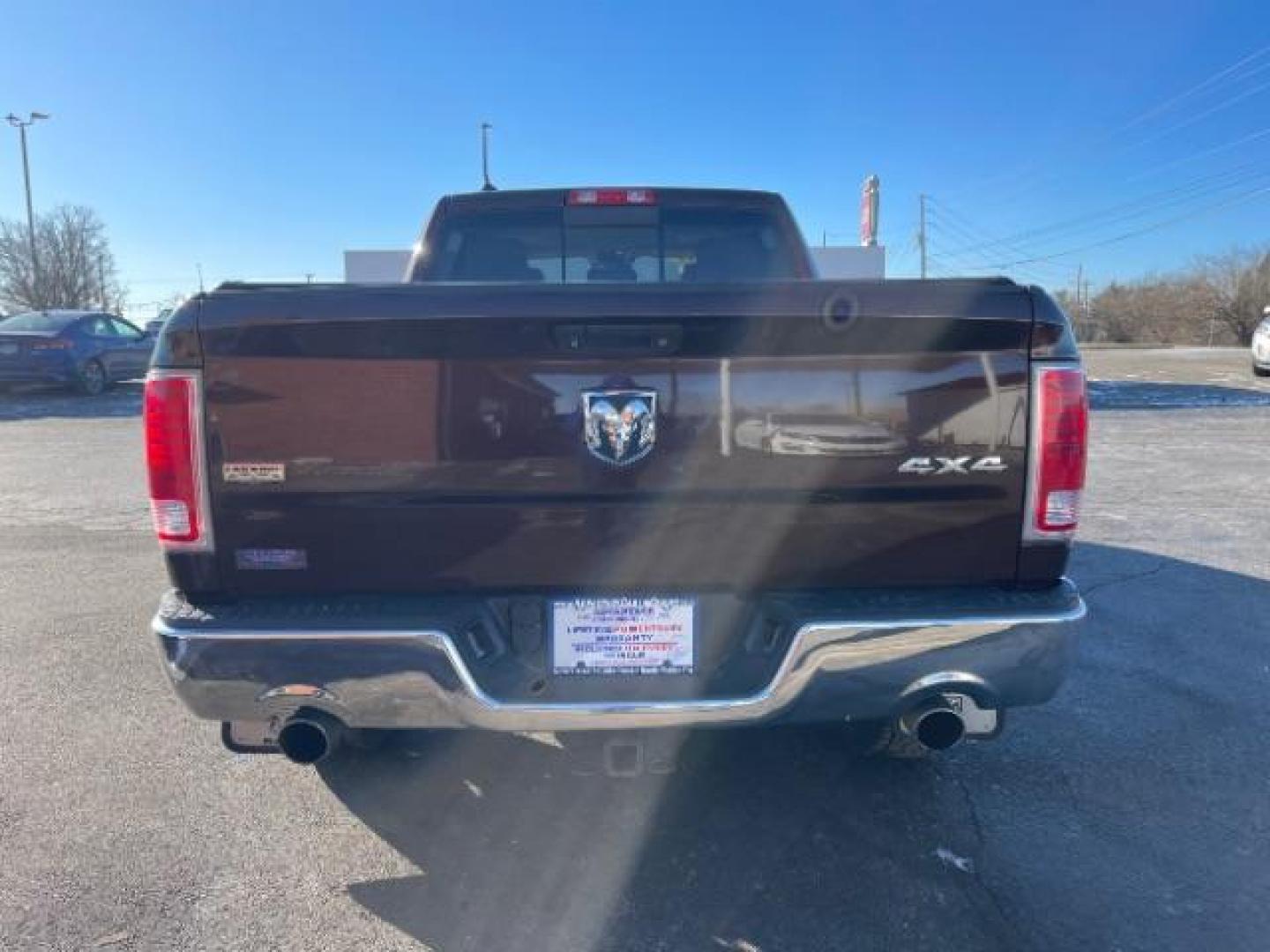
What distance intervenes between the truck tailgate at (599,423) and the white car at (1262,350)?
69.1 ft

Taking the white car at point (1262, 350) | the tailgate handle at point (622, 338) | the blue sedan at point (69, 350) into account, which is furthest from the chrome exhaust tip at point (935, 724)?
the white car at point (1262, 350)

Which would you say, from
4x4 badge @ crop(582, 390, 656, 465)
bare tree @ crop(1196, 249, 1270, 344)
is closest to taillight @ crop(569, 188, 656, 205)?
4x4 badge @ crop(582, 390, 656, 465)

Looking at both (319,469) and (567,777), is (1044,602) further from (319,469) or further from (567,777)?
(319,469)

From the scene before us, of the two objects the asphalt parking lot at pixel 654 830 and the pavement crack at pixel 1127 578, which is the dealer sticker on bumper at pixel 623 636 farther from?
the pavement crack at pixel 1127 578

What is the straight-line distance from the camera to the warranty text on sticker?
208 cm

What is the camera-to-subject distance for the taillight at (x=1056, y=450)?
2.10 meters

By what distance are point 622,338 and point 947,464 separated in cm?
89

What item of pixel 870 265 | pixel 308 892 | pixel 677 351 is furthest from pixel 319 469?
pixel 870 265

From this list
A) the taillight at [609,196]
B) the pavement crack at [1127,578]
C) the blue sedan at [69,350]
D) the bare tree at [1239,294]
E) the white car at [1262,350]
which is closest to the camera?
the taillight at [609,196]

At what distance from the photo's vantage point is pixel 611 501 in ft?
6.95

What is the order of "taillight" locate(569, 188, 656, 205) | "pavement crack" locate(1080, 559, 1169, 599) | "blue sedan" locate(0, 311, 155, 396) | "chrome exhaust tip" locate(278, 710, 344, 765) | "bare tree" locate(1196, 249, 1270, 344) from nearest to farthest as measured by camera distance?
"chrome exhaust tip" locate(278, 710, 344, 765)
"taillight" locate(569, 188, 656, 205)
"pavement crack" locate(1080, 559, 1169, 599)
"blue sedan" locate(0, 311, 155, 396)
"bare tree" locate(1196, 249, 1270, 344)

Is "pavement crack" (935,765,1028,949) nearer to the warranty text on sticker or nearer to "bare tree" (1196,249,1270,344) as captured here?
the warranty text on sticker

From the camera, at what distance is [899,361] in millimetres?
2082

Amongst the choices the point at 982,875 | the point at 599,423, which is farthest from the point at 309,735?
the point at 982,875
